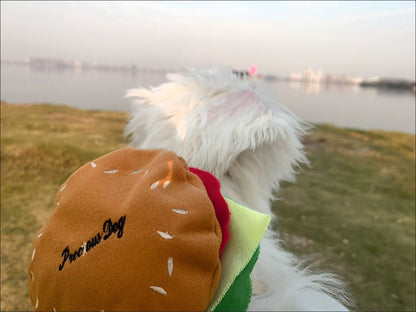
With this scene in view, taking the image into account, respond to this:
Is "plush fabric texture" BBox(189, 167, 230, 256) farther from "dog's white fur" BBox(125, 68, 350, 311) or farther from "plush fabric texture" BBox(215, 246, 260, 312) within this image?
"dog's white fur" BBox(125, 68, 350, 311)

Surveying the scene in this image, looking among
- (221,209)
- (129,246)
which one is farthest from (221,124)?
(129,246)

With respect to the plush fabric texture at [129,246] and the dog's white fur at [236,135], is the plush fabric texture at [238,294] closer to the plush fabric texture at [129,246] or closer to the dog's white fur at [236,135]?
the plush fabric texture at [129,246]

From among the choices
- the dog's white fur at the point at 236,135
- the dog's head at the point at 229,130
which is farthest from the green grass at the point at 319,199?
the dog's head at the point at 229,130

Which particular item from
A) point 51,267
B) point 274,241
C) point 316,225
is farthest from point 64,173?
point 51,267

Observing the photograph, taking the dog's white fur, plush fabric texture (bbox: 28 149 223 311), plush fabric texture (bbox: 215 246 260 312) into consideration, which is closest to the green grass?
the dog's white fur

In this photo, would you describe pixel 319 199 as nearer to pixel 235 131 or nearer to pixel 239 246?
pixel 235 131

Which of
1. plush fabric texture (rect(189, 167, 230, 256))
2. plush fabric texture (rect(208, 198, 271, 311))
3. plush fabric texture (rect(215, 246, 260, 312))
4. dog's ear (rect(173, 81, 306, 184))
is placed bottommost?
plush fabric texture (rect(215, 246, 260, 312))

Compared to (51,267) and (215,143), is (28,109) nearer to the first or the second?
(215,143)
